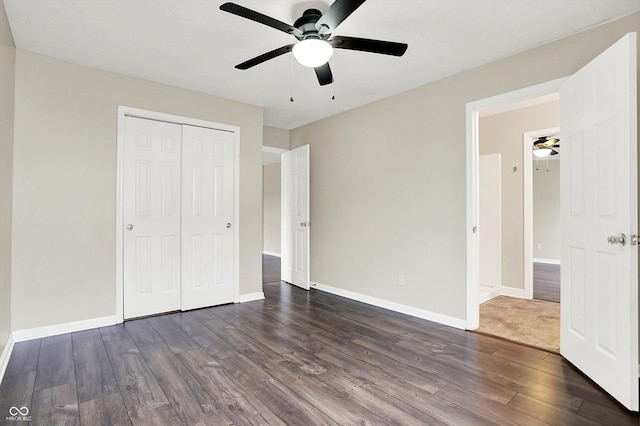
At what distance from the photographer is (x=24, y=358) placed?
2.46 metres

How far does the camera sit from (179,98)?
3.65 meters

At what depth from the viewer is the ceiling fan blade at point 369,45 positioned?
209 centimetres

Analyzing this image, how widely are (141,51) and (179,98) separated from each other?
2.77 feet

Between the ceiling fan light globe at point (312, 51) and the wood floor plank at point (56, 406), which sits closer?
the wood floor plank at point (56, 406)

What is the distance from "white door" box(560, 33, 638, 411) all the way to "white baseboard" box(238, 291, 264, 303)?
10.6 feet

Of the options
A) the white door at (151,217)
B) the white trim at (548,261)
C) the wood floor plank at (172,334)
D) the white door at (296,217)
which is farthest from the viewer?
the white trim at (548,261)

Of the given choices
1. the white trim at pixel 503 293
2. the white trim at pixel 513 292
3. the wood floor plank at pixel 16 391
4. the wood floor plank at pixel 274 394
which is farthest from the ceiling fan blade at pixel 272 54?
the white trim at pixel 513 292

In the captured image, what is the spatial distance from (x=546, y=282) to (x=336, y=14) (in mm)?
5541

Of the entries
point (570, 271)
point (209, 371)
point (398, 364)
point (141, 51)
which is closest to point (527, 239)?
point (570, 271)

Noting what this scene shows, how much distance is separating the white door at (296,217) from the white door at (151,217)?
5.84 ft

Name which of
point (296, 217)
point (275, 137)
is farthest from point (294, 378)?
point (275, 137)

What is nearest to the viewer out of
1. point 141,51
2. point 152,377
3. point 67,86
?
point 152,377

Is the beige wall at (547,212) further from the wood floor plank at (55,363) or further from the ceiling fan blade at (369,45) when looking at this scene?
the wood floor plank at (55,363)

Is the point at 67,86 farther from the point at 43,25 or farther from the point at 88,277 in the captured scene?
the point at 88,277
